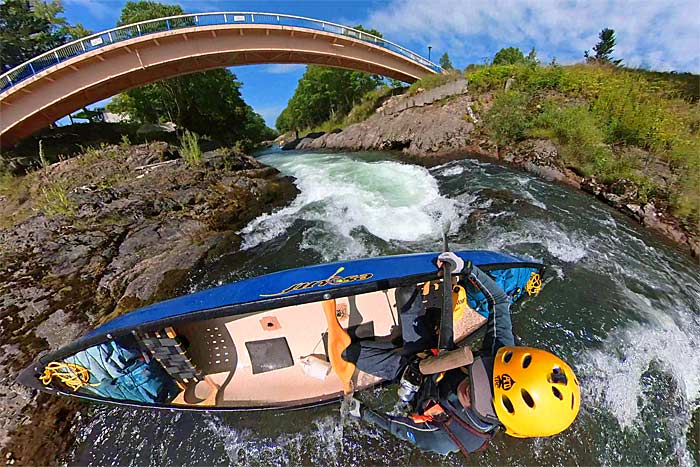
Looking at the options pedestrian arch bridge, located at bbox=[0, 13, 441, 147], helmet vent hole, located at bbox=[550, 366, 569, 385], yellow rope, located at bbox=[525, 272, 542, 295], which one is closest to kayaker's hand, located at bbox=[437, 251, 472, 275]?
helmet vent hole, located at bbox=[550, 366, 569, 385]

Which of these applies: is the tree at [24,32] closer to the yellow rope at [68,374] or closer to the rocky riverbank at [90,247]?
the rocky riverbank at [90,247]

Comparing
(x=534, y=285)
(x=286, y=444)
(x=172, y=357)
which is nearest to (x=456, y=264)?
(x=534, y=285)

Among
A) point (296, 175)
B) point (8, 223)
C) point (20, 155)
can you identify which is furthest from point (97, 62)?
point (296, 175)

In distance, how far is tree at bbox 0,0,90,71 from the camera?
19.5 metres

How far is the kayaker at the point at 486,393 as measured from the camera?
167 centimetres

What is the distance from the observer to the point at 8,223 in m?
6.92

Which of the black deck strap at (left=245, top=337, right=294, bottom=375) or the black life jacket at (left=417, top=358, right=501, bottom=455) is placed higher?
the black life jacket at (left=417, top=358, right=501, bottom=455)

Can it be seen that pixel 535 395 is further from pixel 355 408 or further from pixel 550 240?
pixel 550 240

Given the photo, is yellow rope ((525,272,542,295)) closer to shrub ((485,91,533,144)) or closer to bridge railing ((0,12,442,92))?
shrub ((485,91,533,144))

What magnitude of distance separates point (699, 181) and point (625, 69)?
33.6 ft

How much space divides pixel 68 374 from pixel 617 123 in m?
13.6

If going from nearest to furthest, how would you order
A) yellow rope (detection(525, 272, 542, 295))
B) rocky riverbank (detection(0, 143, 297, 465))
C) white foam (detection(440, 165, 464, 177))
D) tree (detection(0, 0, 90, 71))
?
1. rocky riverbank (detection(0, 143, 297, 465))
2. yellow rope (detection(525, 272, 542, 295))
3. white foam (detection(440, 165, 464, 177))
4. tree (detection(0, 0, 90, 71))

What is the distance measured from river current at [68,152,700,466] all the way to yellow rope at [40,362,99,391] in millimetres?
569

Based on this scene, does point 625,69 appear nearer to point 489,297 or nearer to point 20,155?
point 489,297
